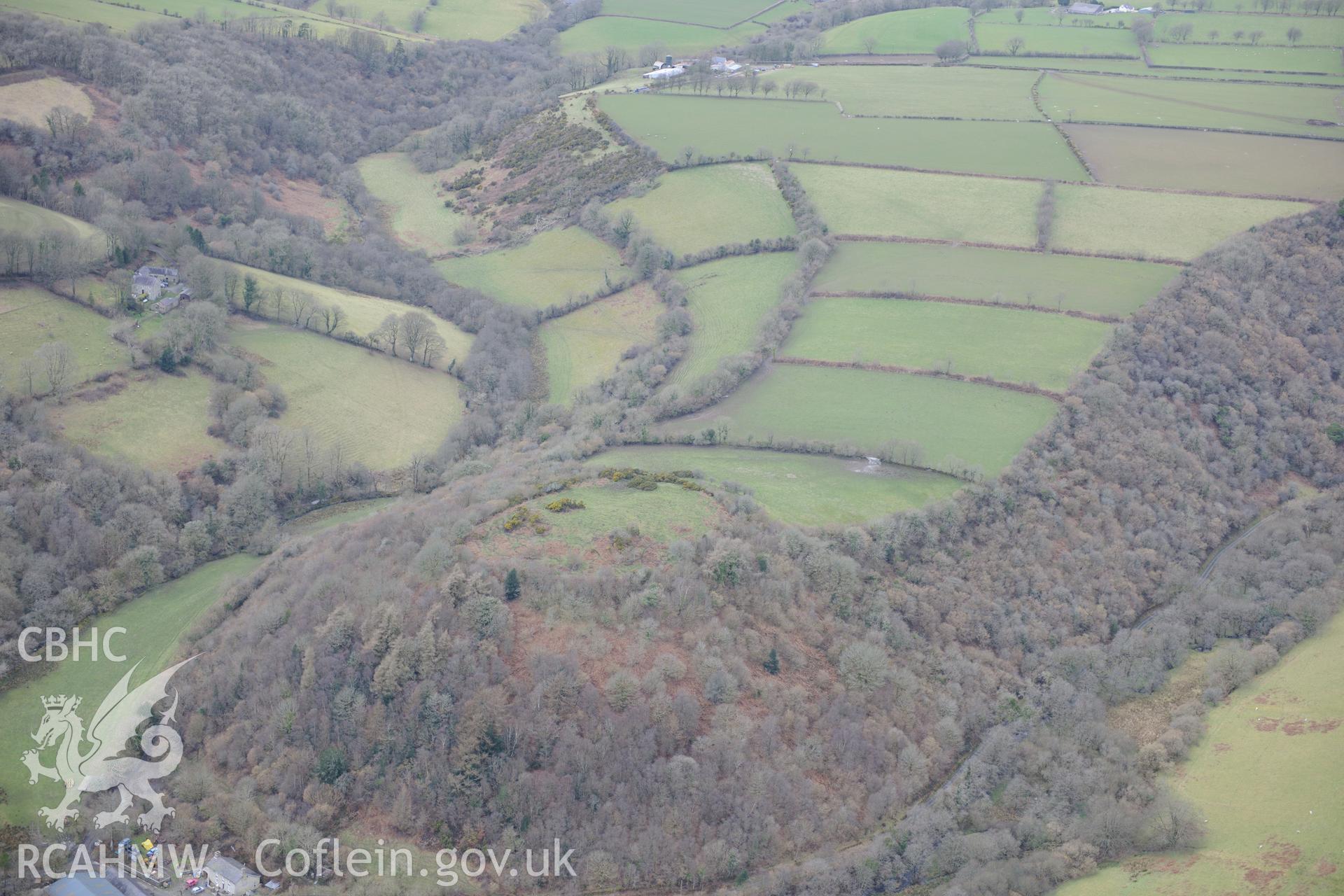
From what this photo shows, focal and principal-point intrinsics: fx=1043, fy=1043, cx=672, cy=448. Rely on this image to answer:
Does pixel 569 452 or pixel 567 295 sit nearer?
pixel 569 452

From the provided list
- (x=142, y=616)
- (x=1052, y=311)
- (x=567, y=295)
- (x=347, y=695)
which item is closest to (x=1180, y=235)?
(x=1052, y=311)

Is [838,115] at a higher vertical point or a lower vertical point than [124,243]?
higher

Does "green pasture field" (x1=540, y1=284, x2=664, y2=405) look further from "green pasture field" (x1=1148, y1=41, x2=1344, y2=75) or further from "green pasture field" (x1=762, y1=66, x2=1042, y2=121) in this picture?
"green pasture field" (x1=1148, y1=41, x2=1344, y2=75)

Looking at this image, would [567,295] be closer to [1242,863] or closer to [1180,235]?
[1180,235]

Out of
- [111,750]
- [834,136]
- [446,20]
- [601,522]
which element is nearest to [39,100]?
[111,750]

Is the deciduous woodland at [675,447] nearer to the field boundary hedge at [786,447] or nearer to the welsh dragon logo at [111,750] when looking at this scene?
the field boundary hedge at [786,447]

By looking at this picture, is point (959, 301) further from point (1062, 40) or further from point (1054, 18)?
point (1054, 18)
